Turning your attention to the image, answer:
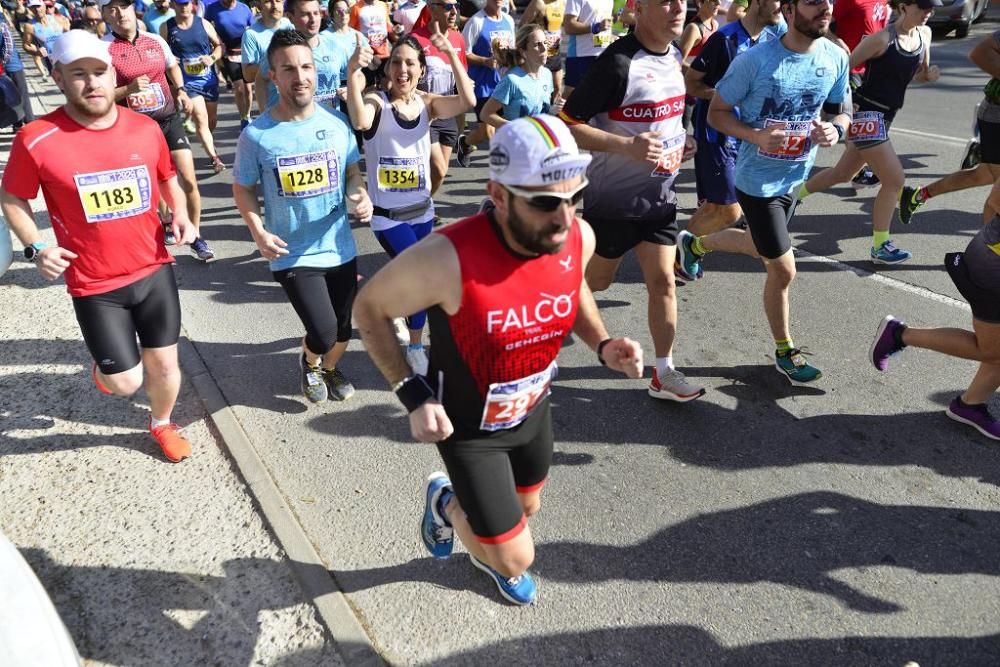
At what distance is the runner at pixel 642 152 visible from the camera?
409cm

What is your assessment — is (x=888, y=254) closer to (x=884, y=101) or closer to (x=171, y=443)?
(x=884, y=101)

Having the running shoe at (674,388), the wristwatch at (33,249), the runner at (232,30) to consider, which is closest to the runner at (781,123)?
the running shoe at (674,388)

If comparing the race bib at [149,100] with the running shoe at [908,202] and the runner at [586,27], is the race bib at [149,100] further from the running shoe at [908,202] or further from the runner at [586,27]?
the running shoe at [908,202]

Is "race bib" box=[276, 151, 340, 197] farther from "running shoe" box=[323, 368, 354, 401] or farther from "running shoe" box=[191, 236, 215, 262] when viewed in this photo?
"running shoe" box=[191, 236, 215, 262]

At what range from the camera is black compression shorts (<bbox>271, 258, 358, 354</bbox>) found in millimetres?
4379

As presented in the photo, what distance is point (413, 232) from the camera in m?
4.99

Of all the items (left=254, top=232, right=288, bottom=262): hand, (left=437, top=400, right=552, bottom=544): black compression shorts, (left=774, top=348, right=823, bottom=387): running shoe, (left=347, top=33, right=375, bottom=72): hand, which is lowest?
(left=774, top=348, right=823, bottom=387): running shoe

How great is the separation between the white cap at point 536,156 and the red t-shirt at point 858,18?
23.9ft

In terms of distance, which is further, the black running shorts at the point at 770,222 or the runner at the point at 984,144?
the runner at the point at 984,144

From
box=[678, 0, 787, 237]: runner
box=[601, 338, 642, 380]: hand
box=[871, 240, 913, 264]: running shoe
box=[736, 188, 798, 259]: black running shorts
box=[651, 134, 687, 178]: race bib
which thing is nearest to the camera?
box=[601, 338, 642, 380]: hand

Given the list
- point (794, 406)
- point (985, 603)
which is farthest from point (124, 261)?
point (985, 603)

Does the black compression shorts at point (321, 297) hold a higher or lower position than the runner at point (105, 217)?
lower

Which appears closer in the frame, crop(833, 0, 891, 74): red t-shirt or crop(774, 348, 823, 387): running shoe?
crop(774, 348, 823, 387): running shoe

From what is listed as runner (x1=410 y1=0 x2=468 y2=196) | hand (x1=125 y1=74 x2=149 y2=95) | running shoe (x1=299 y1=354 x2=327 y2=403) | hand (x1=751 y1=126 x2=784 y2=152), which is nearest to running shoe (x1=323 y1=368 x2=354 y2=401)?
running shoe (x1=299 y1=354 x2=327 y2=403)
